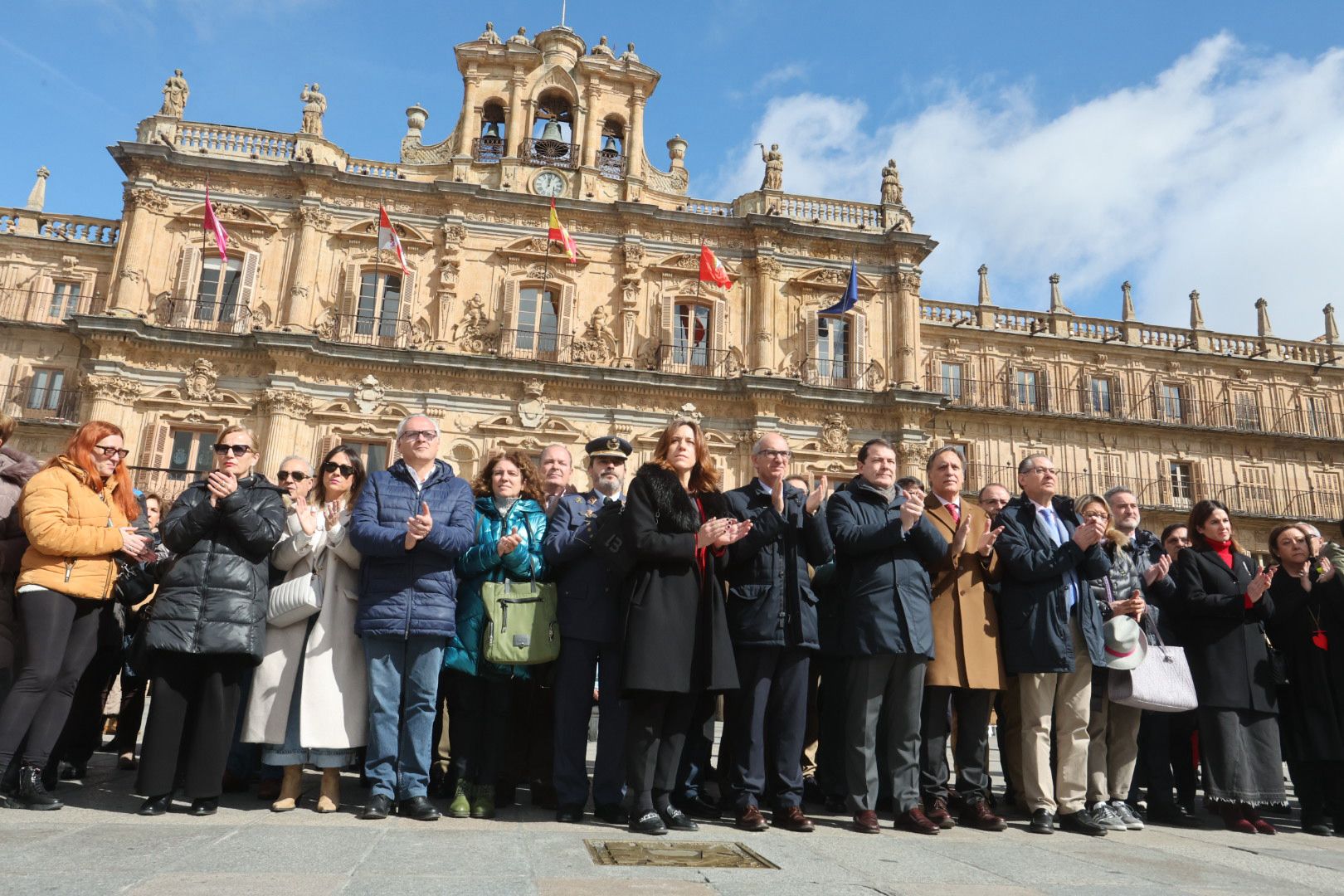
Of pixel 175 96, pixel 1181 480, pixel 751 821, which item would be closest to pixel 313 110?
pixel 175 96

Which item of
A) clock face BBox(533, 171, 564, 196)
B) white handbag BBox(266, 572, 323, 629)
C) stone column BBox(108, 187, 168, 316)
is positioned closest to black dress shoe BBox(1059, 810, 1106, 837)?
white handbag BBox(266, 572, 323, 629)

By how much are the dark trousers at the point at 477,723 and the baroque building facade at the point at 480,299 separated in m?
15.0

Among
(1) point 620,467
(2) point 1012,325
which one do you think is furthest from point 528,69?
(1) point 620,467

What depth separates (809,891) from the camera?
2.87 m

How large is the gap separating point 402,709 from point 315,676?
0.45 metres

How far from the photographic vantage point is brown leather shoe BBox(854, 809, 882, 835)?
14.1ft

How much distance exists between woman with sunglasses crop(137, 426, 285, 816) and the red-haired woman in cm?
34

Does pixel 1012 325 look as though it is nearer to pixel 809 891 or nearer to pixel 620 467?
pixel 620 467

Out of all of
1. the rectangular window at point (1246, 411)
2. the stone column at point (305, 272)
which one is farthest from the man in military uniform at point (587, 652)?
the rectangular window at point (1246, 411)

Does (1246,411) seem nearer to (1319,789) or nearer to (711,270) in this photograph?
(711,270)

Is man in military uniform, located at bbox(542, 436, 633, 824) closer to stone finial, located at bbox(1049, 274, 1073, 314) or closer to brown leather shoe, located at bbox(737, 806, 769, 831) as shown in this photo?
brown leather shoe, located at bbox(737, 806, 769, 831)

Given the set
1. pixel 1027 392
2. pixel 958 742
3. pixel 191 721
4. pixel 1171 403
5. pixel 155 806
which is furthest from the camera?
pixel 1171 403

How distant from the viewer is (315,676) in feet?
14.6

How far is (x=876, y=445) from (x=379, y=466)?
49.8 ft
